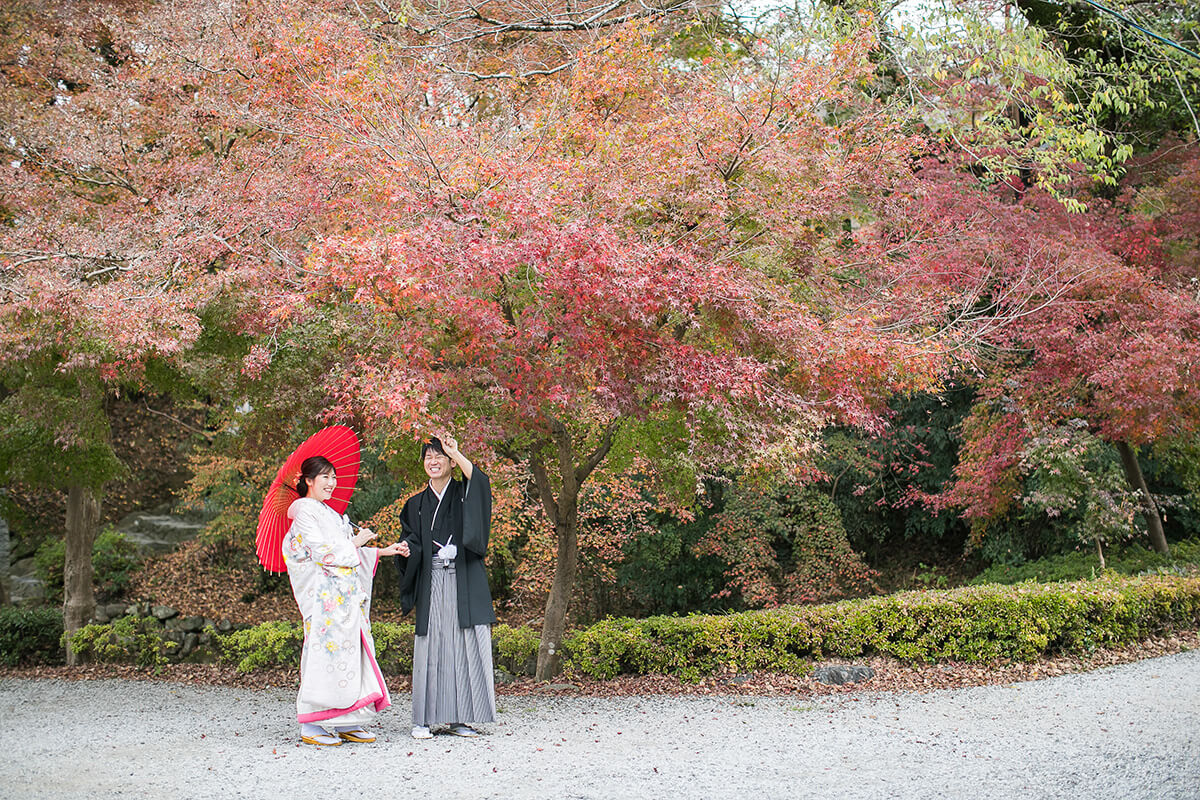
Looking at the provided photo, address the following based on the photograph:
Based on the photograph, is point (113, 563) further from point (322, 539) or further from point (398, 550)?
point (398, 550)

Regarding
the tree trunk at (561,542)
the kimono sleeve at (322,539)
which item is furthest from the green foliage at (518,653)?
the kimono sleeve at (322,539)

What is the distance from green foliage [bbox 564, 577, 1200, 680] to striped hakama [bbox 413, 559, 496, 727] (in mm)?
2112

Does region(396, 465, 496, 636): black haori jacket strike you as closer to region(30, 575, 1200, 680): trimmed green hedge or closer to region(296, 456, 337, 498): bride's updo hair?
region(296, 456, 337, 498): bride's updo hair

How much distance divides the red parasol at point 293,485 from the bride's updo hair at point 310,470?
0.02m

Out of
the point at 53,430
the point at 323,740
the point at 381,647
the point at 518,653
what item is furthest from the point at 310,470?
the point at 53,430

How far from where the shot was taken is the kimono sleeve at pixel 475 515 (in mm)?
4465

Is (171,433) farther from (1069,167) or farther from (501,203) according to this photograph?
(1069,167)

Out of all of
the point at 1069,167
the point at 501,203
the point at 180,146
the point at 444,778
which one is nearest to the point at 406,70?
the point at 180,146

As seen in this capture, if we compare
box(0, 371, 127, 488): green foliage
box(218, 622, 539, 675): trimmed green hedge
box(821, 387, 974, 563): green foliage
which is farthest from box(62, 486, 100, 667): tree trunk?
box(821, 387, 974, 563): green foliage

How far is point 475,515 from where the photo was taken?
4488mm

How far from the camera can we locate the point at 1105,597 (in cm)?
669

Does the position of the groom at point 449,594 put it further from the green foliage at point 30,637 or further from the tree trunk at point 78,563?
the green foliage at point 30,637

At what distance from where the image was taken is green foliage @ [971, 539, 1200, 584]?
9.18 metres

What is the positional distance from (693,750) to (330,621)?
1.81m
